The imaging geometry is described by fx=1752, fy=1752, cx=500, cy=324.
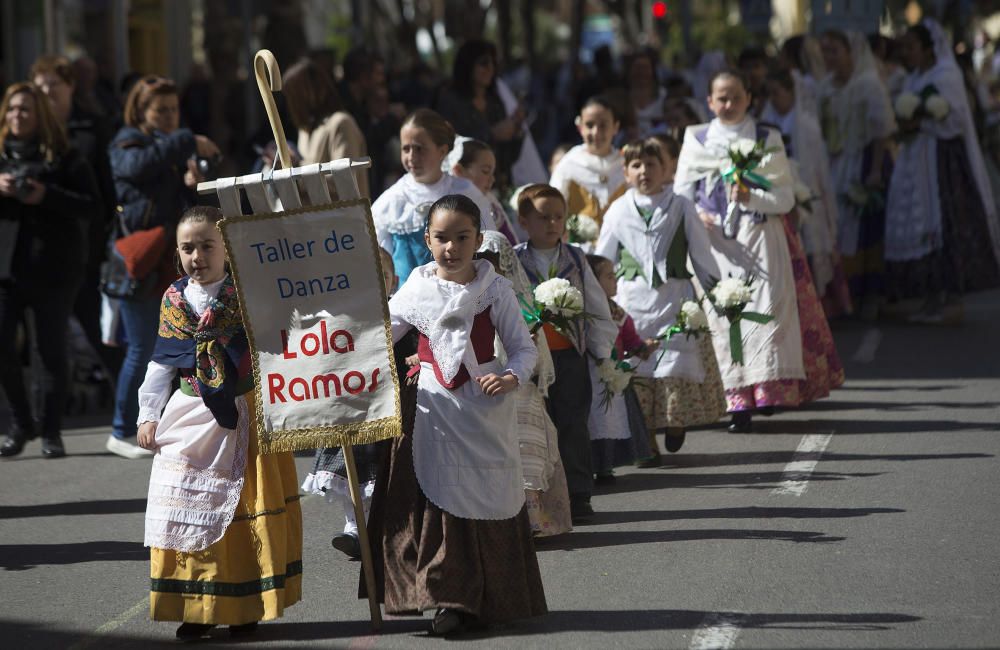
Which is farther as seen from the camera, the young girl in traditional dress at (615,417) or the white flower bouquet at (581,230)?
the white flower bouquet at (581,230)

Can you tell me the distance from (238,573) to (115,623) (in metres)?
0.75

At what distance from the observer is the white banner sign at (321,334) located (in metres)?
6.09

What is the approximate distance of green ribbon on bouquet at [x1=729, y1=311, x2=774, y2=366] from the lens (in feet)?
33.5

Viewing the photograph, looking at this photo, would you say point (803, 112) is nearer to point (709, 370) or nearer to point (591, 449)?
point (709, 370)

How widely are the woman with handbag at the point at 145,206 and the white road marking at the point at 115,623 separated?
351 cm

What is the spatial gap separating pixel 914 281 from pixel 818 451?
5.86 metres

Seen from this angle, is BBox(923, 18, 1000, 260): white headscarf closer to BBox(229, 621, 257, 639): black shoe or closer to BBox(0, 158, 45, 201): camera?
BBox(0, 158, 45, 201): camera

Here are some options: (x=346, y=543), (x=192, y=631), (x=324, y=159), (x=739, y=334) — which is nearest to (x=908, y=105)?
(x=739, y=334)

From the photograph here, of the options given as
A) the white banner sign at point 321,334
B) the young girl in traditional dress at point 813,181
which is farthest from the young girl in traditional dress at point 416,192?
the young girl in traditional dress at point 813,181

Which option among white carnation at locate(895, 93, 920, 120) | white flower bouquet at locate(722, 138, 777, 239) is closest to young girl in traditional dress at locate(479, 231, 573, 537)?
white flower bouquet at locate(722, 138, 777, 239)

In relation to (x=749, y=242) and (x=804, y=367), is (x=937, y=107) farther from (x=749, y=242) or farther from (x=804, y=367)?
(x=804, y=367)

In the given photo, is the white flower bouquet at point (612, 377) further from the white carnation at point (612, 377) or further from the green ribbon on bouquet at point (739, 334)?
the green ribbon on bouquet at point (739, 334)

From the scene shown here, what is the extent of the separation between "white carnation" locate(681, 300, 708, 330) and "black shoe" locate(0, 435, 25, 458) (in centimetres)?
398

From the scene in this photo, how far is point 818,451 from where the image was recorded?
970 cm
